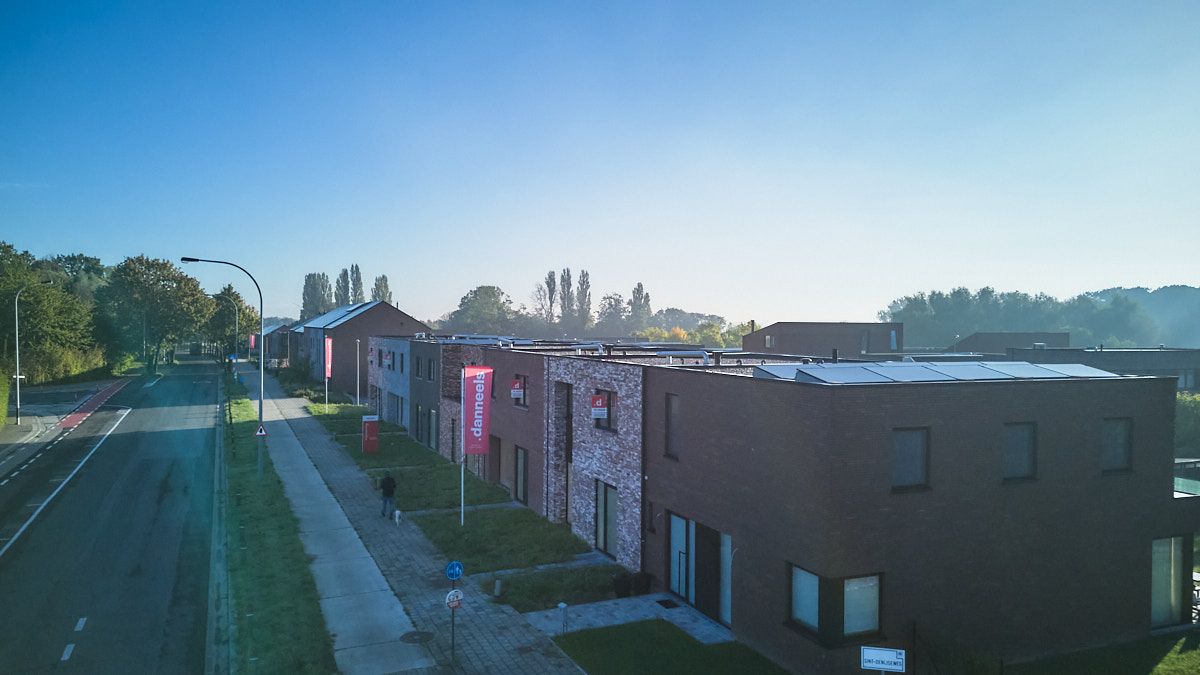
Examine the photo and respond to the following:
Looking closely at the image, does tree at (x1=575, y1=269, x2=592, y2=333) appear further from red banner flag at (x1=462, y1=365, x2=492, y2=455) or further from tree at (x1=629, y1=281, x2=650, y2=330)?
red banner flag at (x1=462, y1=365, x2=492, y2=455)

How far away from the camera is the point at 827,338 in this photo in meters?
61.3

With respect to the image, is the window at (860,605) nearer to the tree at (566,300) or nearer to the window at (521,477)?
the window at (521,477)

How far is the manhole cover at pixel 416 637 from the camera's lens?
620 inches

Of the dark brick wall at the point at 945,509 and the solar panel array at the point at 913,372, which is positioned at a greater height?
the solar panel array at the point at 913,372

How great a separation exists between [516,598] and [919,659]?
29.6 ft

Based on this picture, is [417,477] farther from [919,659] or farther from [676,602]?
[919,659]

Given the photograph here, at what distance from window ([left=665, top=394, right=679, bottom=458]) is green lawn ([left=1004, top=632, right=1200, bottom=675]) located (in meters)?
8.33

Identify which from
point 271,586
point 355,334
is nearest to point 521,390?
point 271,586

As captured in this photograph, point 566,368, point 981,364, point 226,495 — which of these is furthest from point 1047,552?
point 226,495

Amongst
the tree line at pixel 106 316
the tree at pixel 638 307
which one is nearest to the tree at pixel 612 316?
the tree at pixel 638 307

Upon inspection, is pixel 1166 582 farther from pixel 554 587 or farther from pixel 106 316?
pixel 106 316

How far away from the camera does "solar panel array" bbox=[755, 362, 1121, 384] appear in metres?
15.3

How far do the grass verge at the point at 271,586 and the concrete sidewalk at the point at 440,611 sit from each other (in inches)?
77.9

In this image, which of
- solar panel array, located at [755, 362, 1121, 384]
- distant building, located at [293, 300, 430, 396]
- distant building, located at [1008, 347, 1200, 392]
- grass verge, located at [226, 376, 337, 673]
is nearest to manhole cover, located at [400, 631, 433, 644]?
grass verge, located at [226, 376, 337, 673]
